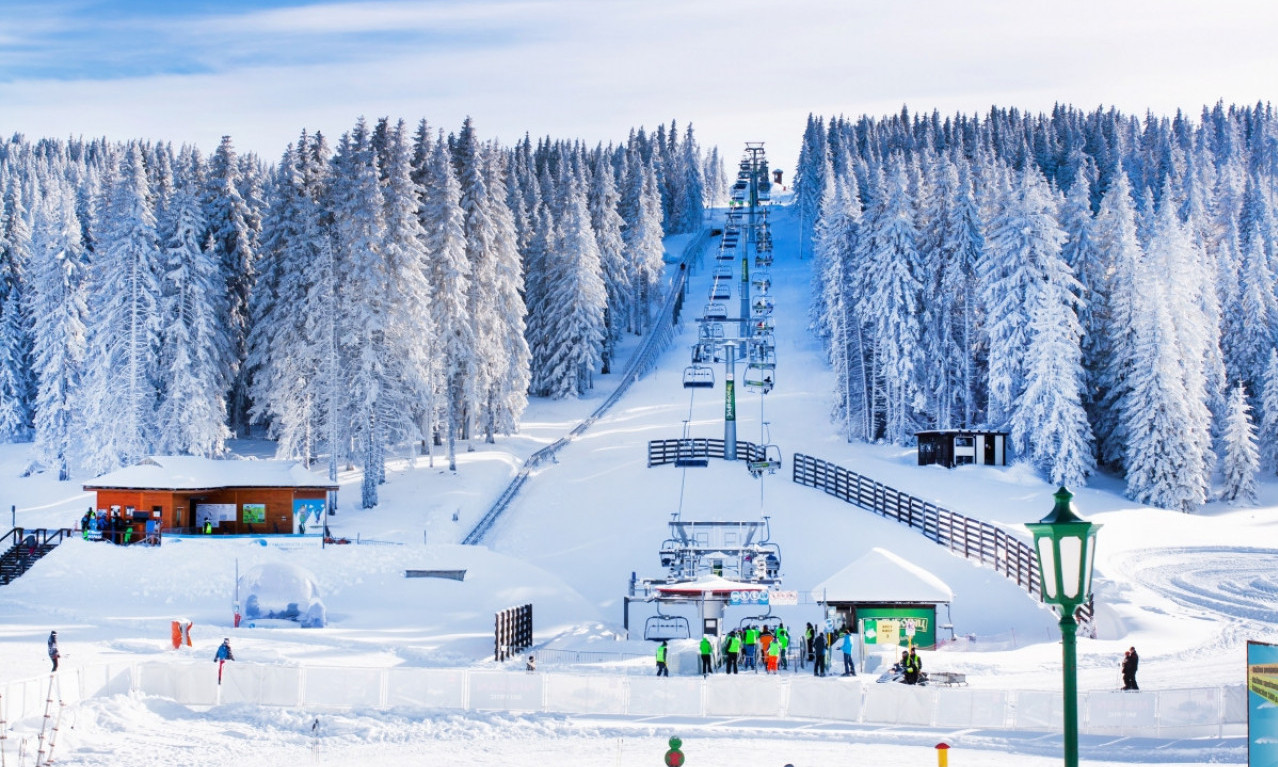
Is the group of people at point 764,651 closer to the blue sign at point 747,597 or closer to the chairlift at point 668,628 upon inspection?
the blue sign at point 747,597

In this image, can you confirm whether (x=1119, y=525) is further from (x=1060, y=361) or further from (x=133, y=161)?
(x=133, y=161)

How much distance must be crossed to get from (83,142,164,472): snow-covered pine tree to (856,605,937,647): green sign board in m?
31.3

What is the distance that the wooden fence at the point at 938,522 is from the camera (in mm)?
35469

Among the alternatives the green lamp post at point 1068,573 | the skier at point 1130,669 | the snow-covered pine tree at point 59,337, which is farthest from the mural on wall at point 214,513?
the green lamp post at point 1068,573

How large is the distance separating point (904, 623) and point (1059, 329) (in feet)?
81.9

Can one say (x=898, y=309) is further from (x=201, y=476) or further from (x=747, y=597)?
(x=201, y=476)

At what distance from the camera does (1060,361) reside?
164 ft

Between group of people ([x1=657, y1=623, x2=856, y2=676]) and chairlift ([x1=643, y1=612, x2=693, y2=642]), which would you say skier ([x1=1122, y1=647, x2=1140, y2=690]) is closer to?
group of people ([x1=657, y1=623, x2=856, y2=676])

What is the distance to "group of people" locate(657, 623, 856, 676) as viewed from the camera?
25.9 metres

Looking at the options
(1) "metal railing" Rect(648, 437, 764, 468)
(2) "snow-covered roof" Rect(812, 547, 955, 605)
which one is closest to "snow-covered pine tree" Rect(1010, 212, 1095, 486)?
(1) "metal railing" Rect(648, 437, 764, 468)

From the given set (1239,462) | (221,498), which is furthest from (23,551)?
(1239,462)

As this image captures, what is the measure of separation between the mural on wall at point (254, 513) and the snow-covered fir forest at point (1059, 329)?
97.1 feet

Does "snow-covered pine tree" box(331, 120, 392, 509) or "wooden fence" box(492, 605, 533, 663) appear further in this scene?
"snow-covered pine tree" box(331, 120, 392, 509)

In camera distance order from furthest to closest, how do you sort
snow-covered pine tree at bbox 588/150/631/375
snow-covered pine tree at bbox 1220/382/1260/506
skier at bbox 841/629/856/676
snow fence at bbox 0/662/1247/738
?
snow-covered pine tree at bbox 588/150/631/375, snow-covered pine tree at bbox 1220/382/1260/506, skier at bbox 841/629/856/676, snow fence at bbox 0/662/1247/738
